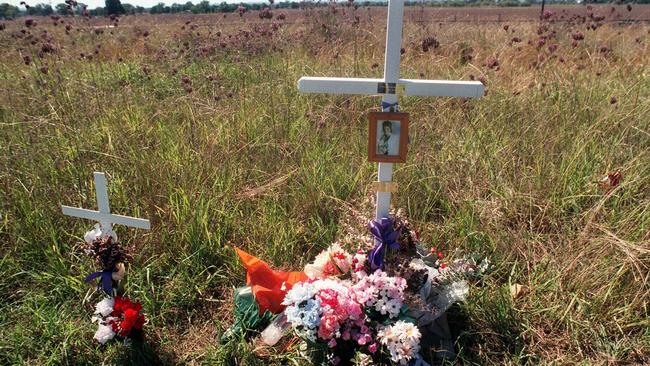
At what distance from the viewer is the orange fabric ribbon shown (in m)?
2.01

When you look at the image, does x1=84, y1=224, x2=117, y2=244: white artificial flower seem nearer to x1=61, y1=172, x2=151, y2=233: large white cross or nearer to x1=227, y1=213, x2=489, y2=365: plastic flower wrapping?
x1=61, y1=172, x2=151, y2=233: large white cross

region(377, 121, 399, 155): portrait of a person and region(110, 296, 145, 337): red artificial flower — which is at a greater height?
region(377, 121, 399, 155): portrait of a person

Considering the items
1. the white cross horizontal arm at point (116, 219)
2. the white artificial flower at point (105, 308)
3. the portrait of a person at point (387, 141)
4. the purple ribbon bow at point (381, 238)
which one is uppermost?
the portrait of a person at point (387, 141)

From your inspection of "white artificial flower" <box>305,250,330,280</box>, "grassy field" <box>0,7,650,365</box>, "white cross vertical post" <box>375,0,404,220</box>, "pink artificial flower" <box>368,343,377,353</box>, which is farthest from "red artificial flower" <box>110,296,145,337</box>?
"white cross vertical post" <box>375,0,404,220</box>

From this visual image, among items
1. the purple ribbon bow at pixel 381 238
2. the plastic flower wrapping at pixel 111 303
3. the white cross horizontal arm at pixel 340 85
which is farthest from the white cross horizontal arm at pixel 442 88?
the plastic flower wrapping at pixel 111 303

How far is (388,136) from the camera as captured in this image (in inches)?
70.8

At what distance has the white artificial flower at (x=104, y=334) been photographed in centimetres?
184

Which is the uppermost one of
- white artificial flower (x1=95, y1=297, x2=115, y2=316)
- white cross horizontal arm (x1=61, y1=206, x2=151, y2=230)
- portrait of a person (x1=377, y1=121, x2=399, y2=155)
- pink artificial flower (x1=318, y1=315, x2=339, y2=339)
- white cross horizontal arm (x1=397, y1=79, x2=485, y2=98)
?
white cross horizontal arm (x1=397, y1=79, x2=485, y2=98)

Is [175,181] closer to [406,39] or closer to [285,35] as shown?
[285,35]

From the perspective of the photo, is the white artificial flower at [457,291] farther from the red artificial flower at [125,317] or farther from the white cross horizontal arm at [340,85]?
the red artificial flower at [125,317]

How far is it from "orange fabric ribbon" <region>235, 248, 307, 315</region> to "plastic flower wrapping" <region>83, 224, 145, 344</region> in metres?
0.48

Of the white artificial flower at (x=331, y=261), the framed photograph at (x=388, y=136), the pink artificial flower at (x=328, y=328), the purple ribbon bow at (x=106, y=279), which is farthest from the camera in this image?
the white artificial flower at (x=331, y=261)

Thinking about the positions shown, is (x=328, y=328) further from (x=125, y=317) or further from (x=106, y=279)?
(x=106, y=279)

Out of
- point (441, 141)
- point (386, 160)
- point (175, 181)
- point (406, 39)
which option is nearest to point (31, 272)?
point (175, 181)
